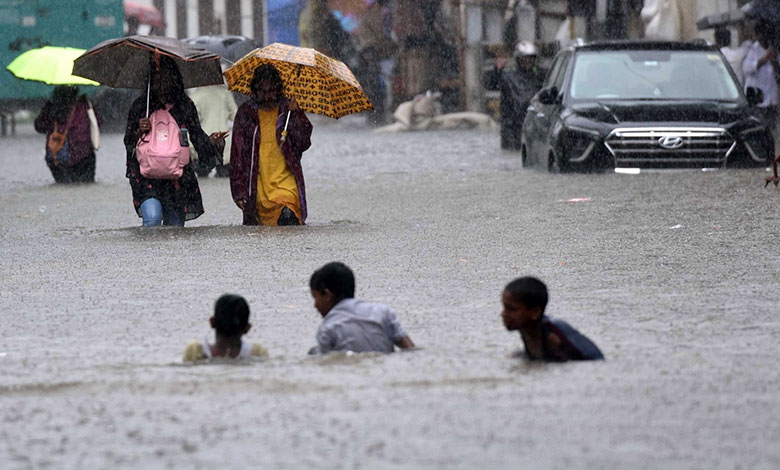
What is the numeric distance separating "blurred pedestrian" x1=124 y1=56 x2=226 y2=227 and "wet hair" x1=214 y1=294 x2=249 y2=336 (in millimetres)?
5468

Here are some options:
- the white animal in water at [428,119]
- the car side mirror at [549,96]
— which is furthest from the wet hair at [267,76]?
the white animal in water at [428,119]

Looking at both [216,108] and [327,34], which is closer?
[216,108]

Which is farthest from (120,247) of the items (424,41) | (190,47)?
(424,41)

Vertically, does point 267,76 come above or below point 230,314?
above

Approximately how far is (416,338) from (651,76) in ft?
37.6

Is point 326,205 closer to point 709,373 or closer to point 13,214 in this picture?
point 13,214

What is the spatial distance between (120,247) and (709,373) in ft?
19.9

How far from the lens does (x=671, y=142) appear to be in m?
16.8

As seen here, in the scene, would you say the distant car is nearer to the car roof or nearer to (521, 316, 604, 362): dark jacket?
the car roof

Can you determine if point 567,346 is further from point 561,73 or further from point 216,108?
point 216,108

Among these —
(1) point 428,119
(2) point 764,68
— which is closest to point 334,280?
(2) point 764,68

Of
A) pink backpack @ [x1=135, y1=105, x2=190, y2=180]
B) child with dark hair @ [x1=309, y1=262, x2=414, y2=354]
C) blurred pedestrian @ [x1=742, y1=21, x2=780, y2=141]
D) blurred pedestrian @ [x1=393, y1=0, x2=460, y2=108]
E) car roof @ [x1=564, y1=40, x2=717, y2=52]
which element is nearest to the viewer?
child with dark hair @ [x1=309, y1=262, x2=414, y2=354]

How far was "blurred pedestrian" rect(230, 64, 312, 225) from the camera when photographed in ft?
38.9

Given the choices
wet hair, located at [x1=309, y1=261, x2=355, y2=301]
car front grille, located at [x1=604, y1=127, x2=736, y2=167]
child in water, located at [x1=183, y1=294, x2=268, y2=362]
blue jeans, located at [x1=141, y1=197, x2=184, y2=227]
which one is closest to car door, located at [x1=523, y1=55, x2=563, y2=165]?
car front grille, located at [x1=604, y1=127, x2=736, y2=167]
